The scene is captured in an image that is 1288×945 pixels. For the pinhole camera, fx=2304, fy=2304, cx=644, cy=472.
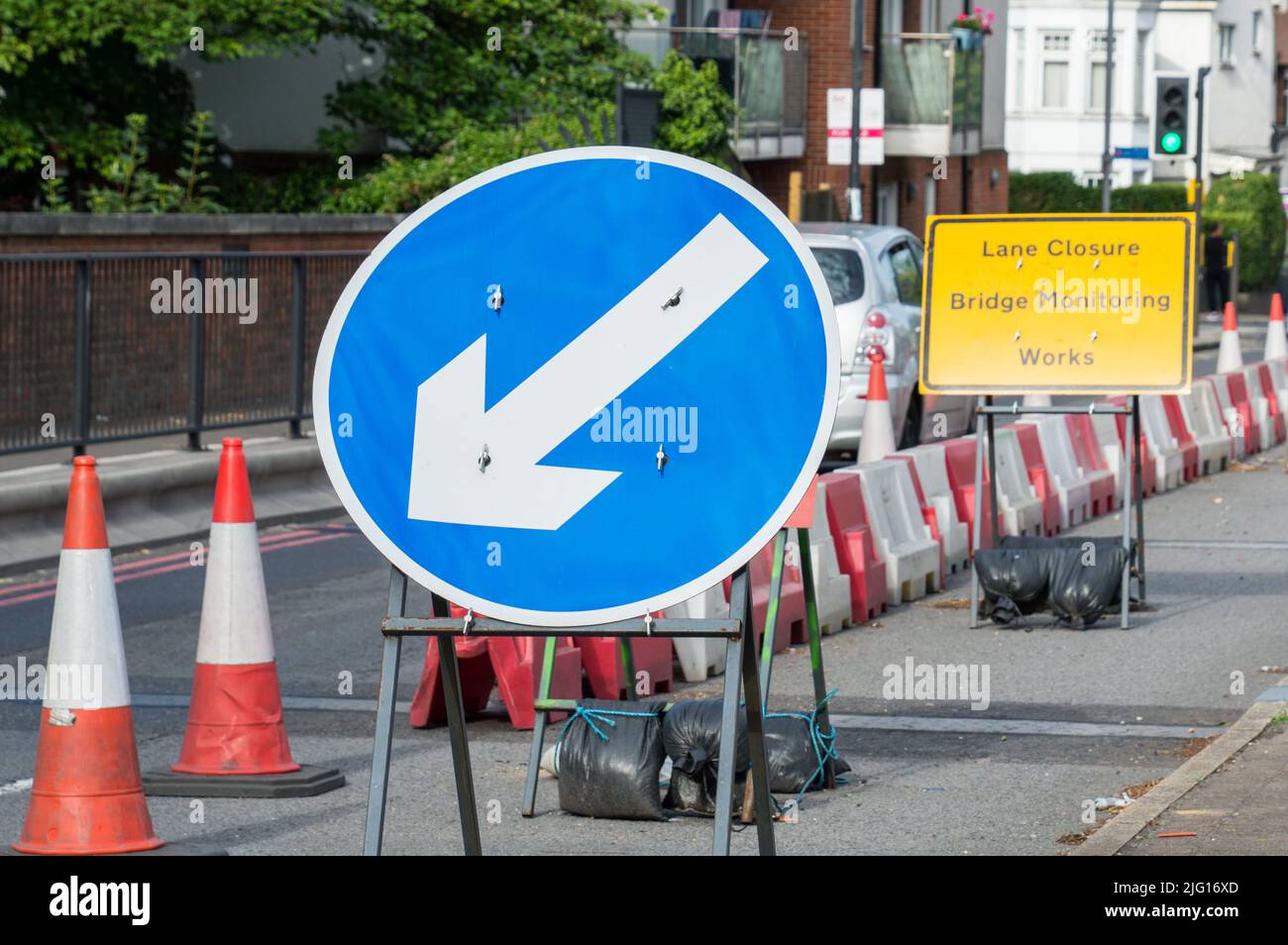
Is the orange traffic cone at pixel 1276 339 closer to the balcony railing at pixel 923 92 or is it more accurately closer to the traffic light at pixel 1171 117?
the traffic light at pixel 1171 117

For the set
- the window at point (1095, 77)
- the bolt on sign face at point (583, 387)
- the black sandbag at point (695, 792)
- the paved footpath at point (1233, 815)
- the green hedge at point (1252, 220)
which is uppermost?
the window at point (1095, 77)

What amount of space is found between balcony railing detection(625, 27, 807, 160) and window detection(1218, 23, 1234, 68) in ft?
142

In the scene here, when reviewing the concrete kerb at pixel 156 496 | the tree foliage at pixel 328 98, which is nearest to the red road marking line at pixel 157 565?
the concrete kerb at pixel 156 496

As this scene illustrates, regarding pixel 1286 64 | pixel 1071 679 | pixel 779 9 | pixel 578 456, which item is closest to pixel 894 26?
pixel 779 9

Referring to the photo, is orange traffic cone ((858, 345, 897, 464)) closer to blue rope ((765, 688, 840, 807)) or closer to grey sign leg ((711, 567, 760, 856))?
blue rope ((765, 688, 840, 807))

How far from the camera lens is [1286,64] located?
281 feet

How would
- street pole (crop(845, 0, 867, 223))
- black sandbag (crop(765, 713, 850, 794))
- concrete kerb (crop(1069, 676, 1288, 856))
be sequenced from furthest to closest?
1. street pole (crop(845, 0, 867, 223))
2. black sandbag (crop(765, 713, 850, 794))
3. concrete kerb (crop(1069, 676, 1288, 856))

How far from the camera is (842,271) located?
1808cm

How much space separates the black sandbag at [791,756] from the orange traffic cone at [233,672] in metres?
1.45

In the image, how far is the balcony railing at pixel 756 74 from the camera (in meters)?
35.2

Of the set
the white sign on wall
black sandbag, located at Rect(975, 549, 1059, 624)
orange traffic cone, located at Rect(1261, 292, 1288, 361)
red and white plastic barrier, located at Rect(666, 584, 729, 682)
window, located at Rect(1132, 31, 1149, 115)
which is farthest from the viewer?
window, located at Rect(1132, 31, 1149, 115)

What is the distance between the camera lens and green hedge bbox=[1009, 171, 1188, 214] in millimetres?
64938

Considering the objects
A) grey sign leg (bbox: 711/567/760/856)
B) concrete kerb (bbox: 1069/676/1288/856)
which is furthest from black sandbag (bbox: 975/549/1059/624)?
grey sign leg (bbox: 711/567/760/856)

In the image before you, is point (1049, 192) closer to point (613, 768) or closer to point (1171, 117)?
point (1171, 117)
